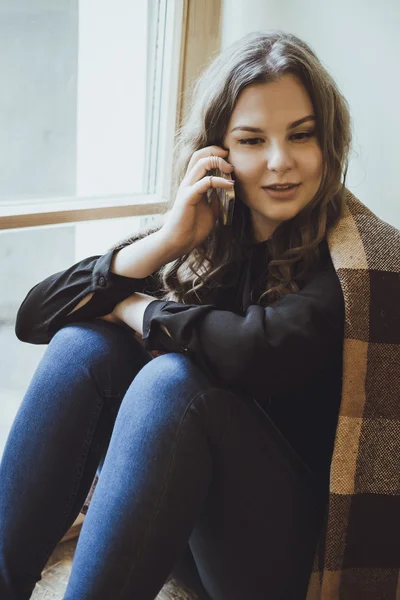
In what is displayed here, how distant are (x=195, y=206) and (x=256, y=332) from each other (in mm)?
256

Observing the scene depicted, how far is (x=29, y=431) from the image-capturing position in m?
1.08

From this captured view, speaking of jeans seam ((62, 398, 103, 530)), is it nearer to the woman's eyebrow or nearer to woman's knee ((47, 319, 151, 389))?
woman's knee ((47, 319, 151, 389))

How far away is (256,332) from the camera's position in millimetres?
970

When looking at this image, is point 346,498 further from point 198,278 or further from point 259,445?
point 198,278

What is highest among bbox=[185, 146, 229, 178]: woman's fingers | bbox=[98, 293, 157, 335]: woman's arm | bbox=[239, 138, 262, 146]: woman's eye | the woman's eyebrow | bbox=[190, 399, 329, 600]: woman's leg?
the woman's eyebrow

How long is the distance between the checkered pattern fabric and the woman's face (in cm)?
12

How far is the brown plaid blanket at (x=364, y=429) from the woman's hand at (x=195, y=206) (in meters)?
0.22

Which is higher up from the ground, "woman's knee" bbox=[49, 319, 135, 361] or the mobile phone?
the mobile phone

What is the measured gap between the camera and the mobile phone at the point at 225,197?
109 cm

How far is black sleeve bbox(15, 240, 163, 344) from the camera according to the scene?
1.15 metres

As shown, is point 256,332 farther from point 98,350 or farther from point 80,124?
point 80,124

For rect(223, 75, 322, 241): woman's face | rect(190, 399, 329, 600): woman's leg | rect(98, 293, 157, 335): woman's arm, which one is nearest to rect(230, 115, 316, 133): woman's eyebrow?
rect(223, 75, 322, 241): woman's face

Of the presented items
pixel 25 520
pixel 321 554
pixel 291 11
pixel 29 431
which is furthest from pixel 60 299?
pixel 291 11

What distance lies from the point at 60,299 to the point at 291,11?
0.70 m
